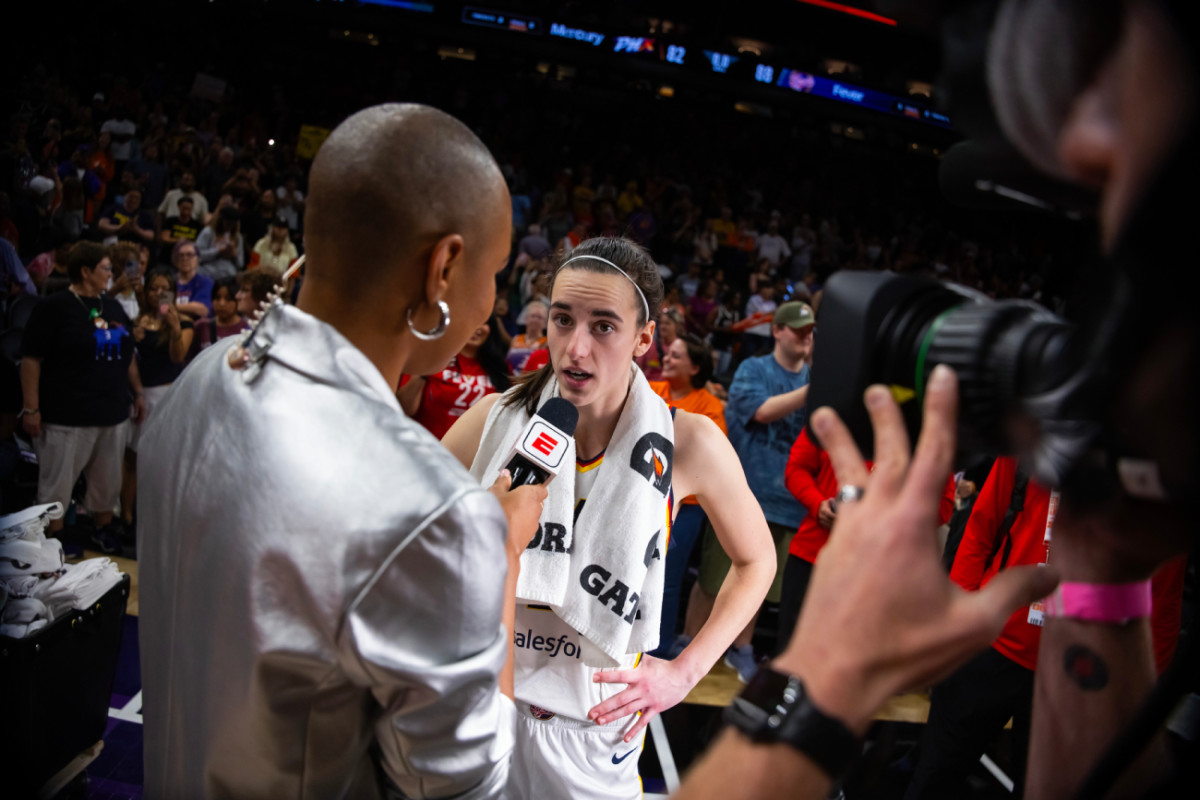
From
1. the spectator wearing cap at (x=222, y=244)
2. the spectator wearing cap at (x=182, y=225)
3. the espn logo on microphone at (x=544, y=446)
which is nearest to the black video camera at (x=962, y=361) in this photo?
the espn logo on microphone at (x=544, y=446)

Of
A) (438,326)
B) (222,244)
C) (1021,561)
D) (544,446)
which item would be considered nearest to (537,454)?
(544,446)

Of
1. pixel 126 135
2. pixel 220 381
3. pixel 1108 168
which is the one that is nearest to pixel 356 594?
pixel 220 381

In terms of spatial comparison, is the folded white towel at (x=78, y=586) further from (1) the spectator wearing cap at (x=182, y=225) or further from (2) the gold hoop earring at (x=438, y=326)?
(1) the spectator wearing cap at (x=182, y=225)

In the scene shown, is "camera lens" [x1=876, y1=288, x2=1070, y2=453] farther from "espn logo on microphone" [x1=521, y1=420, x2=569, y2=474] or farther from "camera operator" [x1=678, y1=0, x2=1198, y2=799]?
"espn logo on microphone" [x1=521, y1=420, x2=569, y2=474]

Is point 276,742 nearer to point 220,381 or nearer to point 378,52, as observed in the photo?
point 220,381

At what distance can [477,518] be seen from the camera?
935 millimetres

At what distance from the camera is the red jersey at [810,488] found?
3.68m

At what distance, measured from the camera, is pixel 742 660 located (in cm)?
446

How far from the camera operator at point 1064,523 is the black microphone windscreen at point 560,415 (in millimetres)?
901

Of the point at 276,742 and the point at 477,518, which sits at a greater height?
the point at 477,518

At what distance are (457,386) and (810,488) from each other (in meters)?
1.76

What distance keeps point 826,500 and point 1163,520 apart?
114 inches

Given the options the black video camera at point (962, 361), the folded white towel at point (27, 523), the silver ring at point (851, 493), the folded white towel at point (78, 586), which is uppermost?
the black video camera at point (962, 361)

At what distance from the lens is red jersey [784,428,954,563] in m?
3.68
